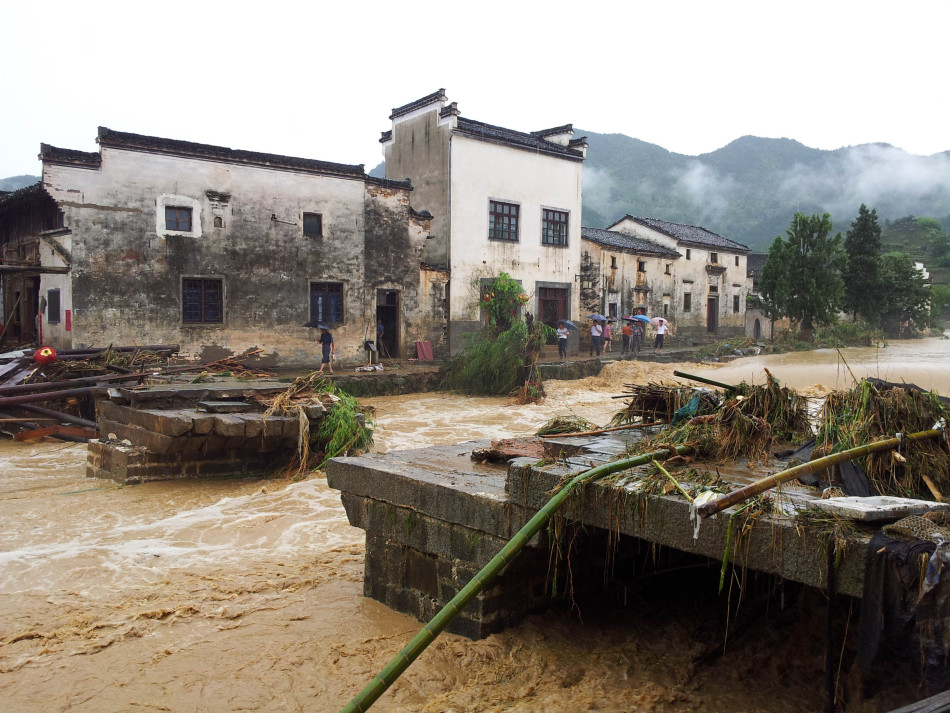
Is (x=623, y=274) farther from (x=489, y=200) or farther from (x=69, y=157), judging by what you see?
(x=69, y=157)

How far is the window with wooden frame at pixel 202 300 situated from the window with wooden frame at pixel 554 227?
39.3ft

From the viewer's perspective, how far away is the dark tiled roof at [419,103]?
23.4 meters

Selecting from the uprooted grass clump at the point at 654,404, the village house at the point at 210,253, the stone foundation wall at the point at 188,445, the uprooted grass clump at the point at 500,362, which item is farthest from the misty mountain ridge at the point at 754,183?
the uprooted grass clump at the point at 654,404

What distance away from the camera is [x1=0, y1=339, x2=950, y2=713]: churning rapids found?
4000 mm

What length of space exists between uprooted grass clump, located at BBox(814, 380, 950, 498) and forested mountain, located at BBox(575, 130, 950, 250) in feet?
207

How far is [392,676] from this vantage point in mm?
3021

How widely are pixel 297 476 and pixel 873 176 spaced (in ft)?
310

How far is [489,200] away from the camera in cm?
2472

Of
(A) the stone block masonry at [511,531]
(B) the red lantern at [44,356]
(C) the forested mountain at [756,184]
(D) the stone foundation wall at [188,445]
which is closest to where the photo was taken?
(A) the stone block masonry at [511,531]

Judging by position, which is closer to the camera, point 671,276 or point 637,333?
point 637,333

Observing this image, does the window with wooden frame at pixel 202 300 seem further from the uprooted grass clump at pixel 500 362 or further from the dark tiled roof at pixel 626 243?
the dark tiled roof at pixel 626 243

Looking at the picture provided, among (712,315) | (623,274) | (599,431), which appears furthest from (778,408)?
(712,315)

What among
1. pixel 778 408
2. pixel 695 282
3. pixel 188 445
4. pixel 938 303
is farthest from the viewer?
pixel 938 303

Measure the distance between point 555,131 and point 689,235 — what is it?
1032 centimetres
